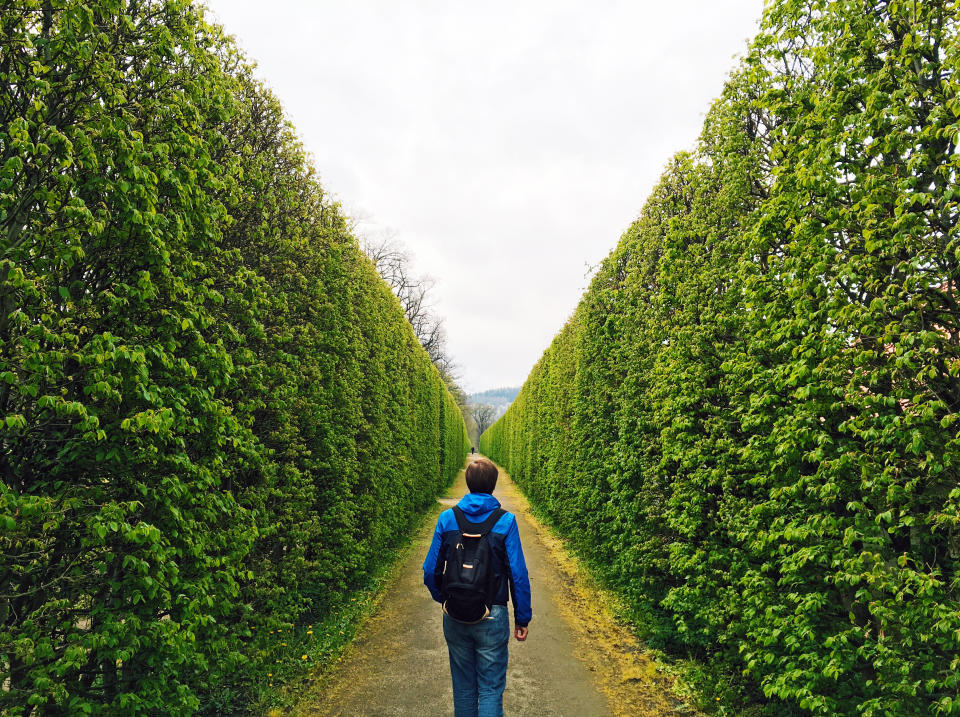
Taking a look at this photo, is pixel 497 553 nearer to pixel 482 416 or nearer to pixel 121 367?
pixel 121 367

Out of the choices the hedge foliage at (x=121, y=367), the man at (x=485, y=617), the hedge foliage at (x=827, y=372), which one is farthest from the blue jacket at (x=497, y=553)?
the hedge foliage at (x=827, y=372)

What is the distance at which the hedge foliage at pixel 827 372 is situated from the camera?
2.91 m

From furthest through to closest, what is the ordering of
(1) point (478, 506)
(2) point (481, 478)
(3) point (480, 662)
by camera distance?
(2) point (481, 478) → (1) point (478, 506) → (3) point (480, 662)

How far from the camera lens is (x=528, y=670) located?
224 inches

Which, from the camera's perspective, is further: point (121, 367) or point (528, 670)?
point (528, 670)

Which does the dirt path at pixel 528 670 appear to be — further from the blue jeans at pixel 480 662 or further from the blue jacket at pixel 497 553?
the blue jacket at pixel 497 553

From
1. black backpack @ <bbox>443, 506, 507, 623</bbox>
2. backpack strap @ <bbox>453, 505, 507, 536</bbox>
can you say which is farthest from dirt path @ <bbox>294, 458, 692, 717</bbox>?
backpack strap @ <bbox>453, 505, 507, 536</bbox>

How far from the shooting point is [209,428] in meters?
3.76

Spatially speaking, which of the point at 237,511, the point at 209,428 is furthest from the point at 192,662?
the point at 209,428

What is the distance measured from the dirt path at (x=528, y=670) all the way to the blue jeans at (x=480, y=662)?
1.50 meters

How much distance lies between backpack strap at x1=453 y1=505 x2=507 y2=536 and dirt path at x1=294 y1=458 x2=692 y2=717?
7.87 ft

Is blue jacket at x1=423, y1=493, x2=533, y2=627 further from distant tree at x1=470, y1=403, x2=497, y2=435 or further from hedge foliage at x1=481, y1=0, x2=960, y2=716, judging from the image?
distant tree at x1=470, y1=403, x2=497, y2=435

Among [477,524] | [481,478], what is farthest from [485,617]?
[481,478]

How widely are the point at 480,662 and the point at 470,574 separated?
66cm
